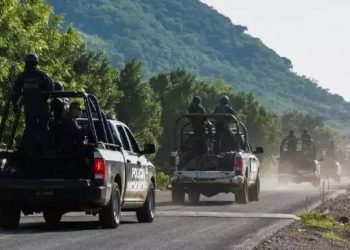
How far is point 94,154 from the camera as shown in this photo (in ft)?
47.8

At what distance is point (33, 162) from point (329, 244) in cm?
479

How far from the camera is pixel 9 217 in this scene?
1495 centimetres

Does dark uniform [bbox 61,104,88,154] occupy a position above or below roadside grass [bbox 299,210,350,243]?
above

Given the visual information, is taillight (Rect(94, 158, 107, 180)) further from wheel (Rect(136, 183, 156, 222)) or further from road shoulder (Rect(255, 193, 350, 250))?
wheel (Rect(136, 183, 156, 222))

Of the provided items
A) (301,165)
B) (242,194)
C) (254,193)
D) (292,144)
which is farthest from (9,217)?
(292,144)

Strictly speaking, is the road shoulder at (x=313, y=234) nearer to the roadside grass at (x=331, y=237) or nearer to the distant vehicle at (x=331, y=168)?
the roadside grass at (x=331, y=237)

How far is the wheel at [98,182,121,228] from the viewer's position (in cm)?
1510

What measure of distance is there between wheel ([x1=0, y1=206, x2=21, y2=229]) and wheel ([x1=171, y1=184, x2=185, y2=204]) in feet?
39.0

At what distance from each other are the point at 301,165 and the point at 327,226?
3065 centimetres

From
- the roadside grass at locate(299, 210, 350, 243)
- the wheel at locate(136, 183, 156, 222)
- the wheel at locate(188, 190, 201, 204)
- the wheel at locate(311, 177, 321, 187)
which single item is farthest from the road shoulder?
the wheel at locate(311, 177, 321, 187)

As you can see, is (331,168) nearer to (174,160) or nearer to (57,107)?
(174,160)

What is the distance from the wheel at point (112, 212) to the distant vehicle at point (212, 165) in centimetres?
1063

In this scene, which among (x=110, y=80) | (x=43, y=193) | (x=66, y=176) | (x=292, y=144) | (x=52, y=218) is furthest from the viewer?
(x=110, y=80)

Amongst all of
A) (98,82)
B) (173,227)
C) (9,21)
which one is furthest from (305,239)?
(98,82)
